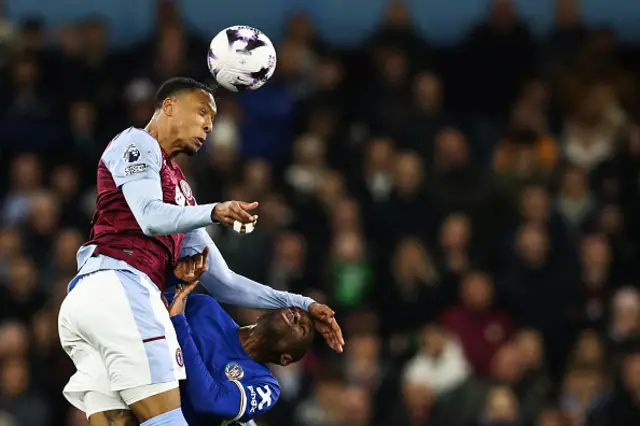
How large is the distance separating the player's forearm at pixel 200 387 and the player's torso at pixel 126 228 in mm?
347

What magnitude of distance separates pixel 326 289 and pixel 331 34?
4.16m

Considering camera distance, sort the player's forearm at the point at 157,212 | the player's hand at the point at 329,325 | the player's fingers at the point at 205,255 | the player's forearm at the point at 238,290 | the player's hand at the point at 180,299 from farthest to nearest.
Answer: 1. the player's forearm at the point at 238,290
2. the player's hand at the point at 329,325
3. the player's fingers at the point at 205,255
4. the player's hand at the point at 180,299
5. the player's forearm at the point at 157,212

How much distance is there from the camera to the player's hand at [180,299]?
6625 mm

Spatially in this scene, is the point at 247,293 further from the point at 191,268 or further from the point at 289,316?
the point at 191,268

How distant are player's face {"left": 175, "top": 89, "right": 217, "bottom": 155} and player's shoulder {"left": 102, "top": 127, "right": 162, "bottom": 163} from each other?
6.7 inches

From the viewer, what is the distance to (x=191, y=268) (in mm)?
6699

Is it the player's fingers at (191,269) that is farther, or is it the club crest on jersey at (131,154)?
the player's fingers at (191,269)

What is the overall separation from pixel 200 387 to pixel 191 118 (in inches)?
50.2

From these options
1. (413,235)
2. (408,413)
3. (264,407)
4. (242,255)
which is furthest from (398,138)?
(264,407)

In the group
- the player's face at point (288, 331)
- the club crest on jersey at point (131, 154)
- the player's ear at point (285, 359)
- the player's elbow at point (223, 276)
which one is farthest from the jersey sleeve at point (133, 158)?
the player's ear at point (285, 359)

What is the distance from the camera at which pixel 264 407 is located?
6.75 m

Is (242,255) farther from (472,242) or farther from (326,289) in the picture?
(472,242)

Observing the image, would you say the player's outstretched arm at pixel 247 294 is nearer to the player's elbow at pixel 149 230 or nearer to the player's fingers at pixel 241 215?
the player's elbow at pixel 149 230

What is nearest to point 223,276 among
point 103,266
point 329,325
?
point 329,325
